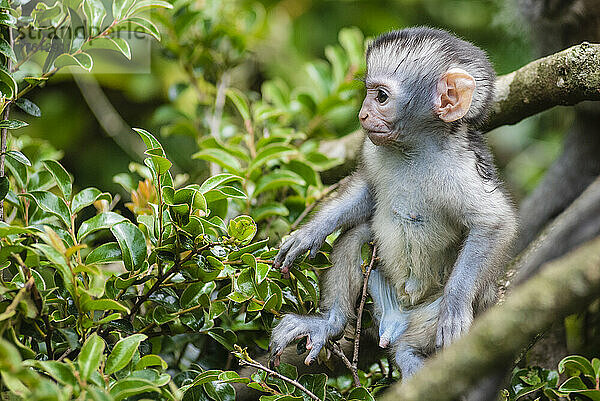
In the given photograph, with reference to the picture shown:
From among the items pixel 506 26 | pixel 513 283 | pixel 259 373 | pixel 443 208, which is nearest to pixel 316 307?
pixel 259 373

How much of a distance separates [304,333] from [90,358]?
0.63 metres

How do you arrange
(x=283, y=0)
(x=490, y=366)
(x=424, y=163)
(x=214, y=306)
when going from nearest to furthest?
1. (x=490, y=366)
2. (x=214, y=306)
3. (x=424, y=163)
4. (x=283, y=0)

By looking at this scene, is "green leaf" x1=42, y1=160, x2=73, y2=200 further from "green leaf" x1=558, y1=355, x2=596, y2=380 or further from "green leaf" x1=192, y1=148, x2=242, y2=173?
"green leaf" x1=558, y1=355, x2=596, y2=380

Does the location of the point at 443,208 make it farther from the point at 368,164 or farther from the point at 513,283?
the point at 513,283

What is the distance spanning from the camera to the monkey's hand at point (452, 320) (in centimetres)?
150

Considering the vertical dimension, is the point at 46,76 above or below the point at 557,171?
above

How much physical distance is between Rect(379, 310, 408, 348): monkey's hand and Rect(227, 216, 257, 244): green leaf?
0.48m

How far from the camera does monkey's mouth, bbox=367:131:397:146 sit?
1749 millimetres

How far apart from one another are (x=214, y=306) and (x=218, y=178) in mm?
295

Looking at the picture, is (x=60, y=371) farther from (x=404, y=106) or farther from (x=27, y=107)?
(x=404, y=106)

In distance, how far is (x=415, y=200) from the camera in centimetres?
176

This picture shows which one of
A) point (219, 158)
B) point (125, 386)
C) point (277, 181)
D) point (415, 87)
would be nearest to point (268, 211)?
point (277, 181)

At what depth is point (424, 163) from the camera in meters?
1.77

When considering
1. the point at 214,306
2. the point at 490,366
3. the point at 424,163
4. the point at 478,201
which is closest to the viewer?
the point at 490,366
